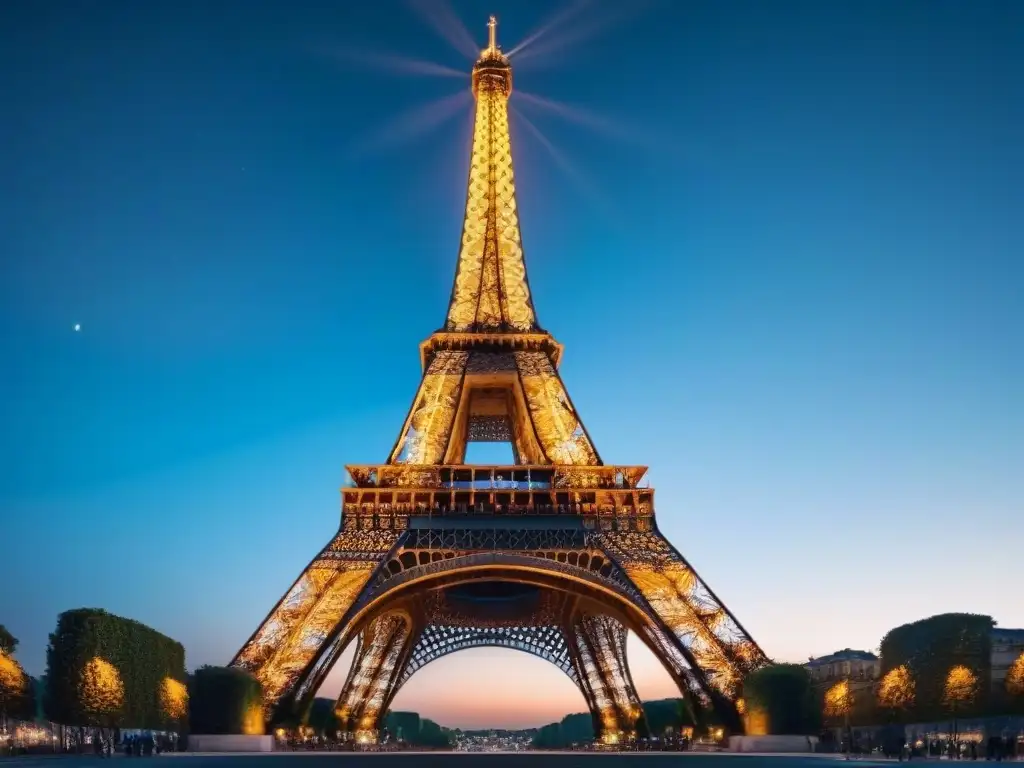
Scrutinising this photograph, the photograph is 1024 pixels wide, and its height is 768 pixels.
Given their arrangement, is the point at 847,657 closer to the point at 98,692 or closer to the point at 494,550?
the point at 494,550

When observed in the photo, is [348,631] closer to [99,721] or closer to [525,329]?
[99,721]

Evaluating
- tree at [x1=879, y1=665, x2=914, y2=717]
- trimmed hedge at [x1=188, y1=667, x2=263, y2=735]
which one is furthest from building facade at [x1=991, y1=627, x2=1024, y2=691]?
trimmed hedge at [x1=188, y1=667, x2=263, y2=735]

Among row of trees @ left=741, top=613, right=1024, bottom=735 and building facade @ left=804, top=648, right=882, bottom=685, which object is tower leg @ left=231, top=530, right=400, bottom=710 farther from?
building facade @ left=804, top=648, right=882, bottom=685

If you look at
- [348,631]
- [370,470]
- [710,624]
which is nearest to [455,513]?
[370,470]

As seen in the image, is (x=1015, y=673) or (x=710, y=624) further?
(x=710, y=624)

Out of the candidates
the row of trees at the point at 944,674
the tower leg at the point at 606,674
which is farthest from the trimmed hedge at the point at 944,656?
the tower leg at the point at 606,674

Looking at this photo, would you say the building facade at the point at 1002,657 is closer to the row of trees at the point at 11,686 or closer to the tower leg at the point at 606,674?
the tower leg at the point at 606,674
